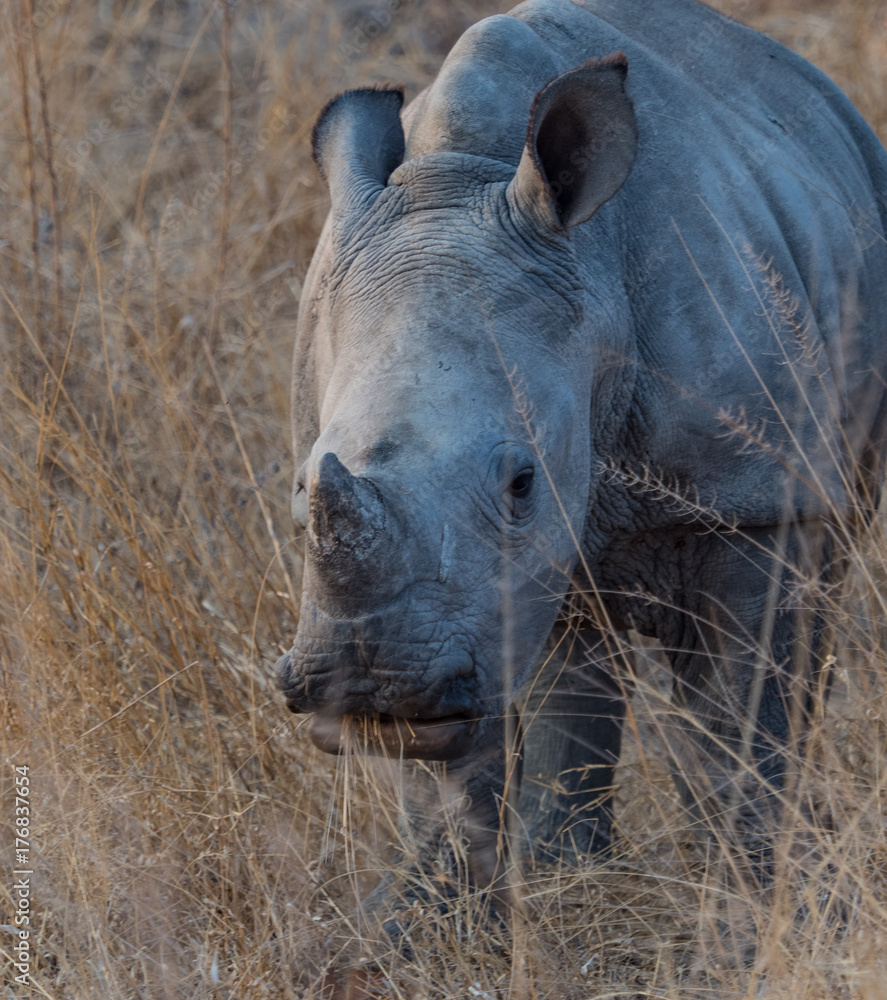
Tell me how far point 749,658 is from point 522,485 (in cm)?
103

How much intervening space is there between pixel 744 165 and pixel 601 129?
705 mm

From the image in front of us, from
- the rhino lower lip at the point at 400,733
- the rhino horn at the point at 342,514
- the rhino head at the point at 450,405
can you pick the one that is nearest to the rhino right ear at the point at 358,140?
the rhino head at the point at 450,405

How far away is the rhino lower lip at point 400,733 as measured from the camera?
2373 mm

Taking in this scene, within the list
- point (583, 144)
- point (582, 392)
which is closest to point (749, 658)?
point (582, 392)

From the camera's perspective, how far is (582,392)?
2730 mm

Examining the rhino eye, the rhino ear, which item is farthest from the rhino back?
the rhino eye

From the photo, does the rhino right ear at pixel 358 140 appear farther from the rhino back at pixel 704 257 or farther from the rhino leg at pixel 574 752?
the rhino leg at pixel 574 752

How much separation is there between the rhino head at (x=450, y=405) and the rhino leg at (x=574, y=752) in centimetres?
93

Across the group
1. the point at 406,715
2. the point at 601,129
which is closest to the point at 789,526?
the point at 601,129

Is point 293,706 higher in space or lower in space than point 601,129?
lower

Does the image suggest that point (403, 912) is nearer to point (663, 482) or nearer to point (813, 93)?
point (663, 482)

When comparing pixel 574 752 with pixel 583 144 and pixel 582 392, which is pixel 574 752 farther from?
pixel 583 144

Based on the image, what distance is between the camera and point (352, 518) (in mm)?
2145

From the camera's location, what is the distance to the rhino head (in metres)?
2.26
